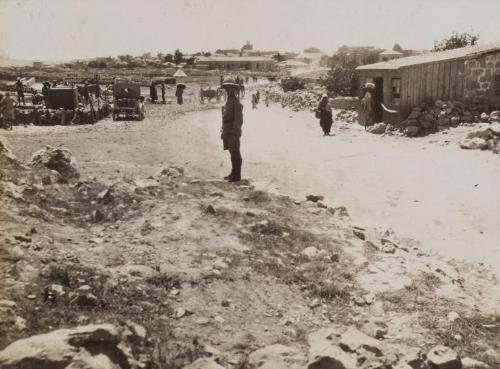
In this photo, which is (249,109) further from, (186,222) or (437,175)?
(186,222)

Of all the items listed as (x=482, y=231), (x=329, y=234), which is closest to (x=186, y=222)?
(x=329, y=234)

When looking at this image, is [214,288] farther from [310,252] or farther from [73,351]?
[73,351]

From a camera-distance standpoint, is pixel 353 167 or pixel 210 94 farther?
pixel 210 94

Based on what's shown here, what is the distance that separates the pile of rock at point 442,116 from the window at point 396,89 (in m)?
0.76

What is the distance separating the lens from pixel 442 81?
17328 millimetres

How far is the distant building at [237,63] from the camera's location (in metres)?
82.9

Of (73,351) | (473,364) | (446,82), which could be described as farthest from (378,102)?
(73,351)

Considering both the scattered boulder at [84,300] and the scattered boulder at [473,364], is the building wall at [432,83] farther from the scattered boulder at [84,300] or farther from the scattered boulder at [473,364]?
the scattered boulder at [84,300]

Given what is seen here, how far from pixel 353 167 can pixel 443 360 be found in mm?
8112

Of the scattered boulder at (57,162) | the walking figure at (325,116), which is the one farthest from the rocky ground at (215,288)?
the walking figure at (325,116)

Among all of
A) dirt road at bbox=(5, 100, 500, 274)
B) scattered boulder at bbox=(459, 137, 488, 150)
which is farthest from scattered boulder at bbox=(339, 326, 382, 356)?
scattered boulder at bbox=(459, 137, 488, 150)

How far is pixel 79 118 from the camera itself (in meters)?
19.2

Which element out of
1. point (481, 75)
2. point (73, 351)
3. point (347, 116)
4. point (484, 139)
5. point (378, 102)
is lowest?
point (73, 351)

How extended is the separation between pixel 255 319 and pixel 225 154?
28.0ft
